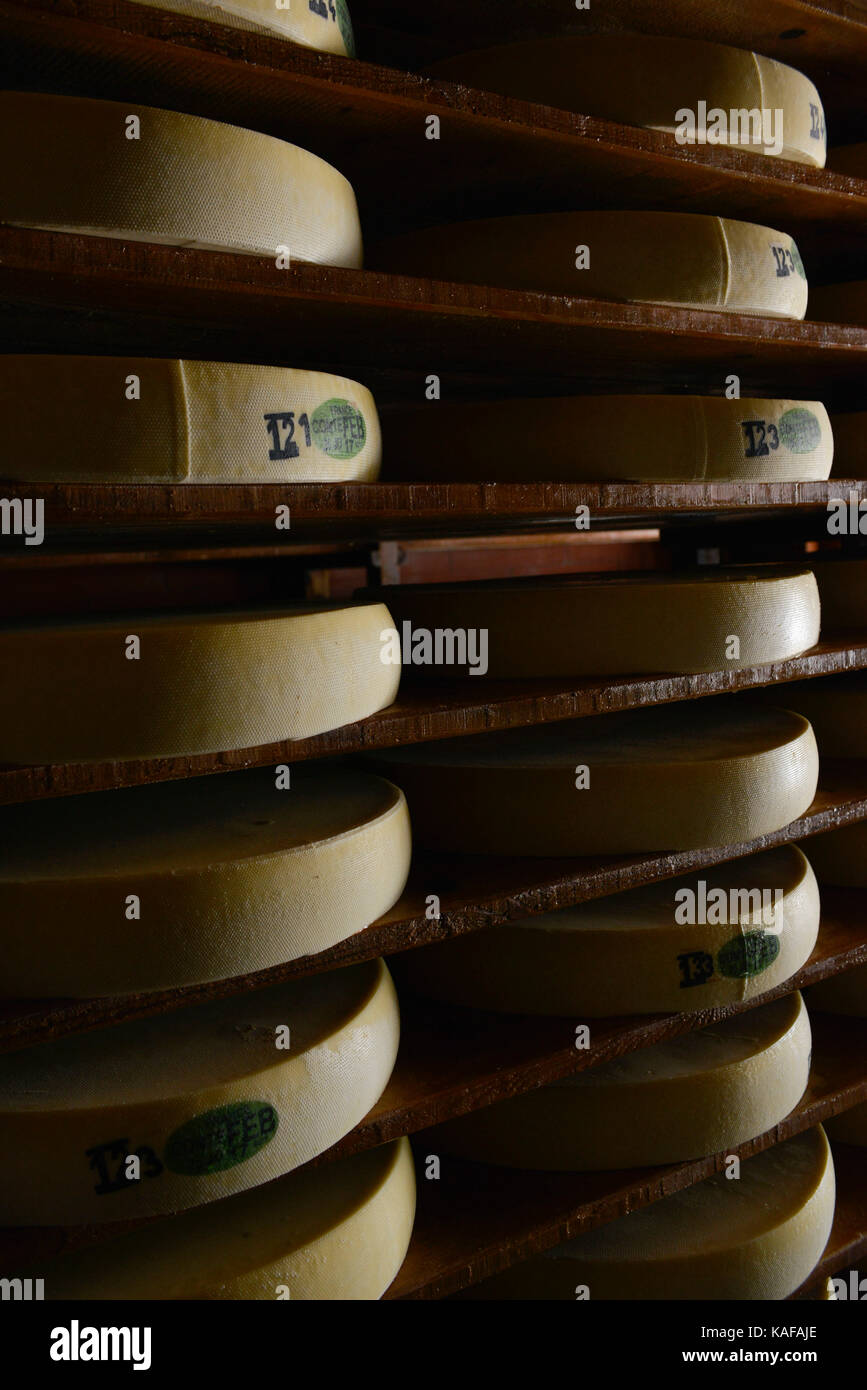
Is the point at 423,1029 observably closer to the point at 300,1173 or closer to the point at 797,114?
the point at 300,1173

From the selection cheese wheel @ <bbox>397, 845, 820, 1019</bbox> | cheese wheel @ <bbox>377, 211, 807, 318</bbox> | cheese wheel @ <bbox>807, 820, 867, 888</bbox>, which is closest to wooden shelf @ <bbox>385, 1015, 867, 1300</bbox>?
cheese wheel @ <bbox>397, 845, 820, 1019</bbox>

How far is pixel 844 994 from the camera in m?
1.67

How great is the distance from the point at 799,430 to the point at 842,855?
667 mm

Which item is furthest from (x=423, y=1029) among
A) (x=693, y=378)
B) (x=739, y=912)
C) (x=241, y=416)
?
(x=693, y=378)

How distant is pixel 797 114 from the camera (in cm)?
128

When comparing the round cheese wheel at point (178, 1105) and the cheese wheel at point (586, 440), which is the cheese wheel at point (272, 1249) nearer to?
the round cheese wheel at point (178, 1105)

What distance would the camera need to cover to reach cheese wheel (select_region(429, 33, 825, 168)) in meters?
1.18

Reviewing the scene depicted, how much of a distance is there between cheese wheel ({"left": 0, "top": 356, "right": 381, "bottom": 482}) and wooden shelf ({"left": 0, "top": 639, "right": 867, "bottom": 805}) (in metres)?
0.23

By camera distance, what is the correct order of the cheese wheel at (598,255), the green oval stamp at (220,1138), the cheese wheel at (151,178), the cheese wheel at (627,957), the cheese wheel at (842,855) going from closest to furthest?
1. the cheese wheel at (151,178)
2. the green oval stamp at (220,1138)
3. the cheese wheel at (598,255)
4. the cheese wheel at (627,957)
5. the cheese wheel at (842,855)

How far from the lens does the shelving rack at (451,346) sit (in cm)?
90

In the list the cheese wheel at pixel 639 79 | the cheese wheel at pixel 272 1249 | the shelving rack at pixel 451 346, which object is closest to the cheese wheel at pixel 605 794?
the shelving rack at pixel 451 346

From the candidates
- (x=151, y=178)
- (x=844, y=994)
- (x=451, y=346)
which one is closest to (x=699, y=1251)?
(x=844, y=994)

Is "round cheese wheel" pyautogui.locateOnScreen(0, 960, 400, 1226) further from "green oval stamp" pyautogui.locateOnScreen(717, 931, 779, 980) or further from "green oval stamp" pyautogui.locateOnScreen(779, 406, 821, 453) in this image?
"green oval stamp" pyautogui.locateOnScreen(779, 406, 821, 453)

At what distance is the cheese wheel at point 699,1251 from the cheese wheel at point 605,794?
476mm
